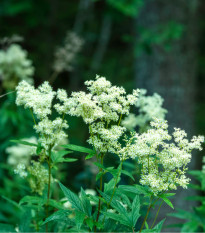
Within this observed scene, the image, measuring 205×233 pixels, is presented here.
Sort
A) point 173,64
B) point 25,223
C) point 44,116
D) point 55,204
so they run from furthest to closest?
point 173,64 < point 25,223 < point 55,204 < point 44,116

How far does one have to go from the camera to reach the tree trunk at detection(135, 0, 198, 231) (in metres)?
5.94

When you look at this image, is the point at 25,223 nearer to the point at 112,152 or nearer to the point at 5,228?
the point at 5,228

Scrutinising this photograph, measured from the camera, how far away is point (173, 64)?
239 inches

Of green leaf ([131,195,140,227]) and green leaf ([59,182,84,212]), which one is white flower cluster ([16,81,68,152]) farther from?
green leaf ([131,195,140,227])

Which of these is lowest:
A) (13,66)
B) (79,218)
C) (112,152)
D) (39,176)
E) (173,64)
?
(79,218)

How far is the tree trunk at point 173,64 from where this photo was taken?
5936mm

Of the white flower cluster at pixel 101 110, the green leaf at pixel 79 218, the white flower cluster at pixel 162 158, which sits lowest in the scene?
the green leaf at pixel 79 218

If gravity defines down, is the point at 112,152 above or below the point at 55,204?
above

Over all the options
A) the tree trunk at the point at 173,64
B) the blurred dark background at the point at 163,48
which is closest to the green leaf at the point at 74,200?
the blurred dark background at the point at 163,48

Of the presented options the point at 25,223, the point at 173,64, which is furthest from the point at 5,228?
the point at 173,64

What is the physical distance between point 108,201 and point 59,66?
331cm

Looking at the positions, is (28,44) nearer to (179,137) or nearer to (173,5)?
(173,5)

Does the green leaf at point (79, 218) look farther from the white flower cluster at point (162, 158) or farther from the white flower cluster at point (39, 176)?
the white flower cluster at point (39, 176)

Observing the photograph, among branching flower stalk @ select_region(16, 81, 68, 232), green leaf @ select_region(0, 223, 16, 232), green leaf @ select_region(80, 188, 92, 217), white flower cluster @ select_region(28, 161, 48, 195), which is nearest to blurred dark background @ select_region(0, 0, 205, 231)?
white flower cluster @ select_region(28, 161, 48, 195)
